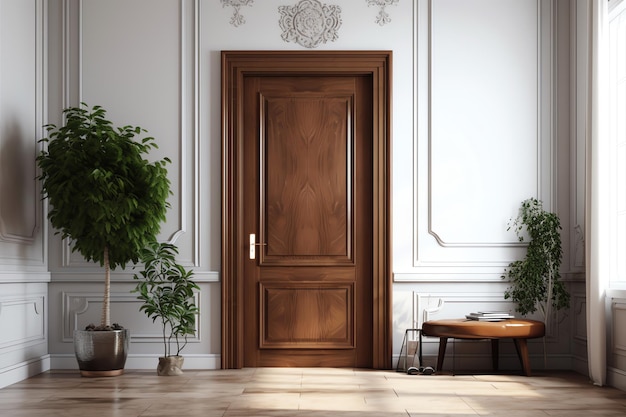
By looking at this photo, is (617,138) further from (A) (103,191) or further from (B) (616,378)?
(A) (103,191)

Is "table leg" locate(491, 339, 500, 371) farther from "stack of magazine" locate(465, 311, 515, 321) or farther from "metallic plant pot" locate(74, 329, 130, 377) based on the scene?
"metallic plant pot" locate(74, 329, 130, 377)

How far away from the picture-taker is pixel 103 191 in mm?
5352

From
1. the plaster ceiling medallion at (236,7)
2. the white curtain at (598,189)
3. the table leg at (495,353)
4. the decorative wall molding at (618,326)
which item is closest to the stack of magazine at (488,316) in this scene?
the table leg at (495,353)

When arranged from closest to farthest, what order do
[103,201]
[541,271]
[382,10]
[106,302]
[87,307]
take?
1. [103,201]
2. [106,302]
3. [541,271]
4. [87,307]
5. [382,10]

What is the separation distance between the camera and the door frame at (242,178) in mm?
6010

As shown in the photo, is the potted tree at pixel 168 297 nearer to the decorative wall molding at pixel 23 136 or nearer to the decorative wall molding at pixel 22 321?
the decorative wall molding at pixel 22 321

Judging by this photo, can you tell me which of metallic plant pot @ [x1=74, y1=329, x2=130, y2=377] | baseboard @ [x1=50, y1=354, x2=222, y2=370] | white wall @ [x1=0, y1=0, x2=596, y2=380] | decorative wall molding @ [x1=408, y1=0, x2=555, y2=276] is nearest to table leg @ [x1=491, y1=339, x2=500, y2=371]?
white wall @ [x1=0, y1=0, x2=596, y2=380]

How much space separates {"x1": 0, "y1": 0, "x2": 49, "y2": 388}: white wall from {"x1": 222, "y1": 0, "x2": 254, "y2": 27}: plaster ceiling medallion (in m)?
1.40

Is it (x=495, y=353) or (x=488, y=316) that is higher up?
(x=488, y=316)

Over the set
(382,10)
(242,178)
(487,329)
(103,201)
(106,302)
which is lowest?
Result: (487,329)

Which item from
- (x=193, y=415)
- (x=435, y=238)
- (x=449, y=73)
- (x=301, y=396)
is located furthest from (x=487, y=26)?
(x=193, y=415)

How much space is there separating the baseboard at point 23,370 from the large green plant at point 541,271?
3.45 meters

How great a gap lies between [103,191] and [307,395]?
192 cm

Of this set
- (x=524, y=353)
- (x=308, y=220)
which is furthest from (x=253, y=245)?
(x=524, y=353)
